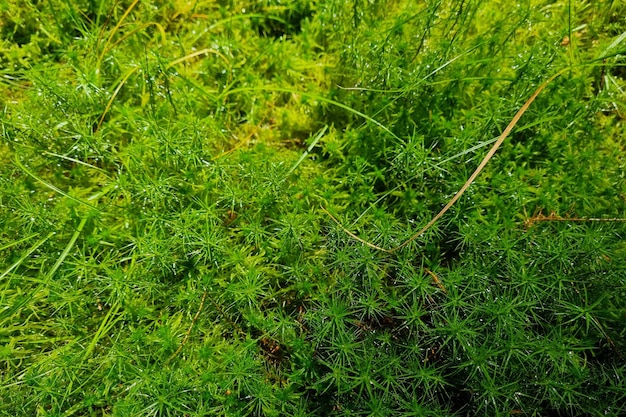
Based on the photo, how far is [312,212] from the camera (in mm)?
2133

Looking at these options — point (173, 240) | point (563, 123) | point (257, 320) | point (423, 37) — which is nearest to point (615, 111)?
point (563, 123)

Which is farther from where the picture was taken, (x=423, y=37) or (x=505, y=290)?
(x=423, y=37)

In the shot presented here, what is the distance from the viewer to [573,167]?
2199mm

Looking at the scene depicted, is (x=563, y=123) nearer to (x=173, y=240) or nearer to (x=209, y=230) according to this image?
(x=209, y=230)

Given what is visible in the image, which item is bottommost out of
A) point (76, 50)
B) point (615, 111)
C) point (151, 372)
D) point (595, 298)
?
point (151, 372)

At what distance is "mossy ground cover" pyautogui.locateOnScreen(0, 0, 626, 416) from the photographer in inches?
73.1

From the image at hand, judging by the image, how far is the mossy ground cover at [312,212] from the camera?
73.1 inches

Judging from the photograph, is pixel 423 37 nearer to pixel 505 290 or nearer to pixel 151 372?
pixel 505 290

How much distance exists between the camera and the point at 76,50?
2.41 meters

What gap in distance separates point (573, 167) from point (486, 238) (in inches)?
21.6

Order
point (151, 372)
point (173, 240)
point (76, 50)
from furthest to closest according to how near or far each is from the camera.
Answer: point (76, 50)
point (173, 240)
point (151, 372)

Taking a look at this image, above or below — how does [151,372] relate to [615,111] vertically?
below

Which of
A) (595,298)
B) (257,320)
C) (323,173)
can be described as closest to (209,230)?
(257,320)

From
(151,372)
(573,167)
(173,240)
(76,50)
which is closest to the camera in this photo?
(151,372)
